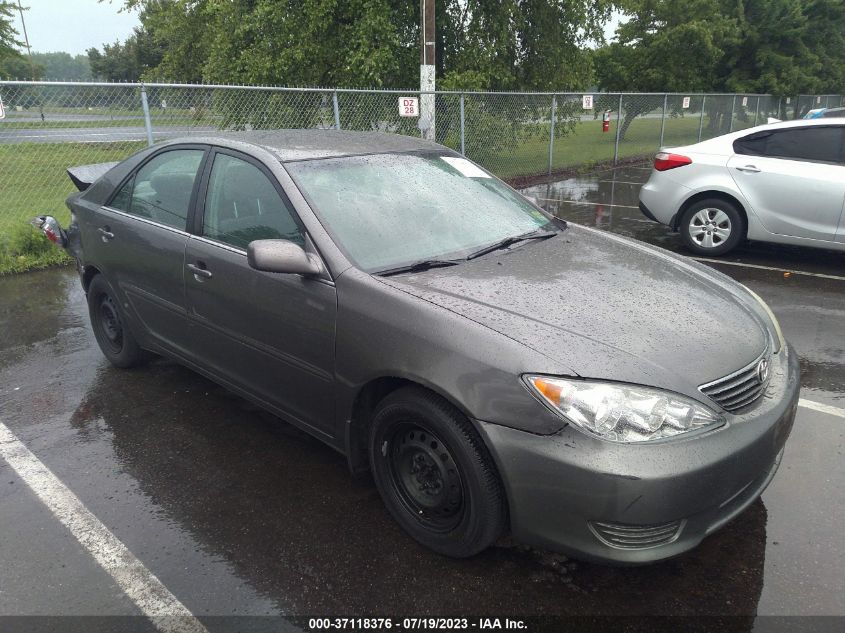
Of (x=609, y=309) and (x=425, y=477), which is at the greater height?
(x=609, y=309)

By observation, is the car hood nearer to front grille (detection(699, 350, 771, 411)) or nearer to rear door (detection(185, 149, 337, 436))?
front grille (detection(699, 350, 771, 411))

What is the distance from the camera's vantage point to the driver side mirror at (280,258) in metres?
2.67

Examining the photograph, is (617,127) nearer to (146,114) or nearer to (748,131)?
(748,131)

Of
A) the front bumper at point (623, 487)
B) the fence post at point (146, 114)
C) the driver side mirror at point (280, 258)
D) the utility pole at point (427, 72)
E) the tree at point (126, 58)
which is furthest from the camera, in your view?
the tree at point (126, 58)

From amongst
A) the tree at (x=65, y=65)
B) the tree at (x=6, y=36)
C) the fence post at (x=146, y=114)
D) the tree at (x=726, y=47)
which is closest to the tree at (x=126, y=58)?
the tree at (x=6, y=36)

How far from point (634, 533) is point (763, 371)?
0.90m

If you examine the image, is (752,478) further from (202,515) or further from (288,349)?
(202,515)

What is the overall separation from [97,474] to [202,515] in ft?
2.40

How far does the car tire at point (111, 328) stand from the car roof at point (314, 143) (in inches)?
46.5

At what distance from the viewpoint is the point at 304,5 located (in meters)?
13.2

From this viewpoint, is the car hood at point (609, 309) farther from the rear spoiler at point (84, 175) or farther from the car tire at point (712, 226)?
the car tire at point (712, 226)

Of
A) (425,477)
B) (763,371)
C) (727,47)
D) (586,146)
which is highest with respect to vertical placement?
(727,47)

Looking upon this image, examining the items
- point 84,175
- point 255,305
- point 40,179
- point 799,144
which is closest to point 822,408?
point 255,305

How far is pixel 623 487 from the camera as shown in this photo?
81.4 inches
